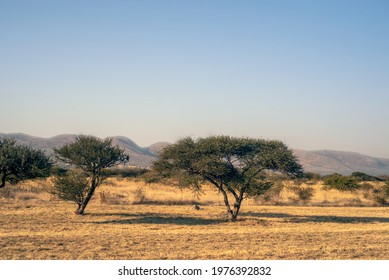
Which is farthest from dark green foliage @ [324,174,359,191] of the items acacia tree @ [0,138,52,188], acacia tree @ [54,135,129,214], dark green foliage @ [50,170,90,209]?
acacia tree @ [0,138,52,188]

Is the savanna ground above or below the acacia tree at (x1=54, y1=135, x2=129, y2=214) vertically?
below

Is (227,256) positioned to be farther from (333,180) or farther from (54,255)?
(333,180)

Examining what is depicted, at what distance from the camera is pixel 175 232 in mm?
21312

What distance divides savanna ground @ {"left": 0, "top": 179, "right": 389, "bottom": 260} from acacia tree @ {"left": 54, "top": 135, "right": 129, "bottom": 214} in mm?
1393

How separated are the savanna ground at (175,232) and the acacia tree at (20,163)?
2.57 metres

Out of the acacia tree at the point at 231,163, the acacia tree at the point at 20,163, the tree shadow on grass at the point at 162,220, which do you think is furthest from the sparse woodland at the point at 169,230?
the acacia tree at the point at 20,163

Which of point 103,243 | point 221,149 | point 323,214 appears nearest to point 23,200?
point 221,149

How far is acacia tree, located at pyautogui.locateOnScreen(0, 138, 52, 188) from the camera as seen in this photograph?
2580 centimetres

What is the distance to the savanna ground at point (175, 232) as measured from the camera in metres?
15.5

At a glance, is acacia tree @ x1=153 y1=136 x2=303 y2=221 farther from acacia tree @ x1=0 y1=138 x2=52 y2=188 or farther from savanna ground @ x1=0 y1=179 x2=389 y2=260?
acacia tree @ x1=0 y1=138 x2=52 y2=188

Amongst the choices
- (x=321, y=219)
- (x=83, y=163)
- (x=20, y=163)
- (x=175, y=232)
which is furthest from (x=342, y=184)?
(x=20, y=163)

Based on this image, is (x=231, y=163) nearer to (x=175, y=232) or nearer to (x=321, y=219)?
(x=321, y=219)

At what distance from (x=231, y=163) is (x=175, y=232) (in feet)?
28.2

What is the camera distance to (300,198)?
144ft
